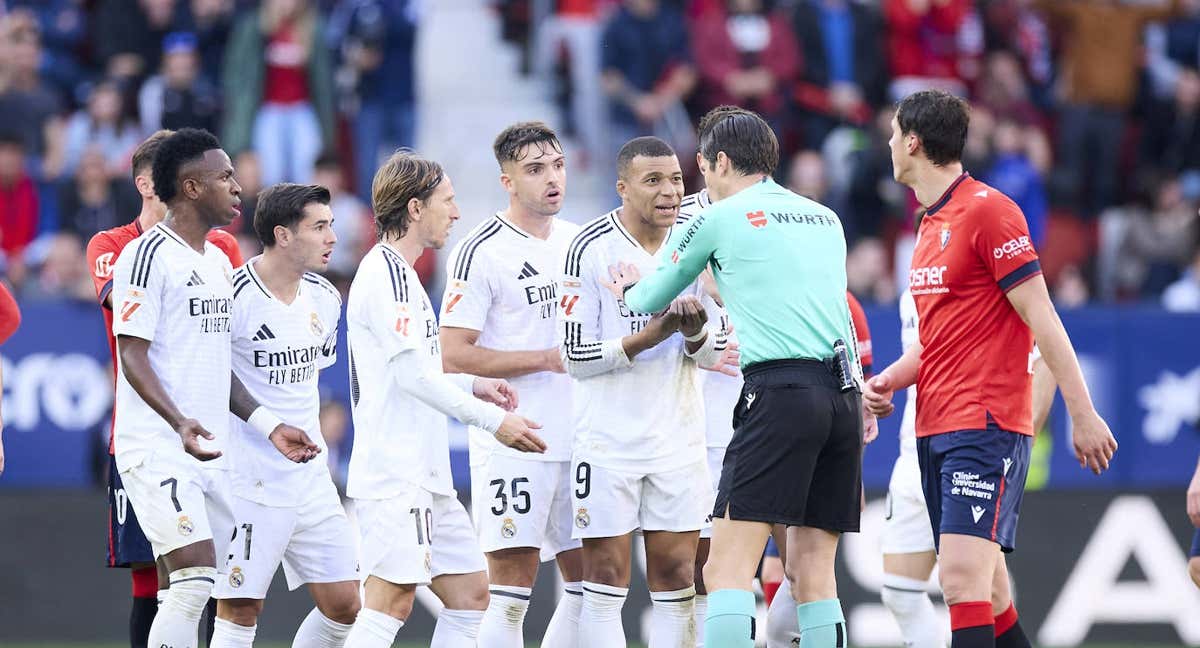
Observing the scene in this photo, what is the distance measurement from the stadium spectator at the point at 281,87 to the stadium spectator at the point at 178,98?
314 millimetres

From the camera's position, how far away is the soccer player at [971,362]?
285 inches

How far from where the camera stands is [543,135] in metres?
8.59

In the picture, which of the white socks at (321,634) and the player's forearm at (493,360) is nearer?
the white socks at (321,634)

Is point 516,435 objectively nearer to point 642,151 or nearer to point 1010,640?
point 642,151

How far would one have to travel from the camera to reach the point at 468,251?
852 centimetres

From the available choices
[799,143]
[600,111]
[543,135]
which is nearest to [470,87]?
[600,111]

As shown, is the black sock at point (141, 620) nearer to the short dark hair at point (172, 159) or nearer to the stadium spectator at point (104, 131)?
the short dark hair at point (172, 159)

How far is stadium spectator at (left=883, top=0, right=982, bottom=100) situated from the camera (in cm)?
1755

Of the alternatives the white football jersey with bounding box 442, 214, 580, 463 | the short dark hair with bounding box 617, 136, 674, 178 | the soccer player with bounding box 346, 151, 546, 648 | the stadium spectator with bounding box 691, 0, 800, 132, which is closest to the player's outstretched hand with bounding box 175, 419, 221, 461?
the soccer player with bounding box 346, 151, 546, 648

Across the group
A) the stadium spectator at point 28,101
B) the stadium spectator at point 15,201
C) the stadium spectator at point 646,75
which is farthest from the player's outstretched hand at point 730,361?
the stadium spectator at point 28,101

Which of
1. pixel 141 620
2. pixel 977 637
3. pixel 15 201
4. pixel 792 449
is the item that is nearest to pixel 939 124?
pixel 792 449

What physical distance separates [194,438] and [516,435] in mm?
1390

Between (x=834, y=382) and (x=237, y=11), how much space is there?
11.1 metres

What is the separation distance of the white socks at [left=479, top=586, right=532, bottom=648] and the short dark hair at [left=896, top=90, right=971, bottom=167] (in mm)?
2865
